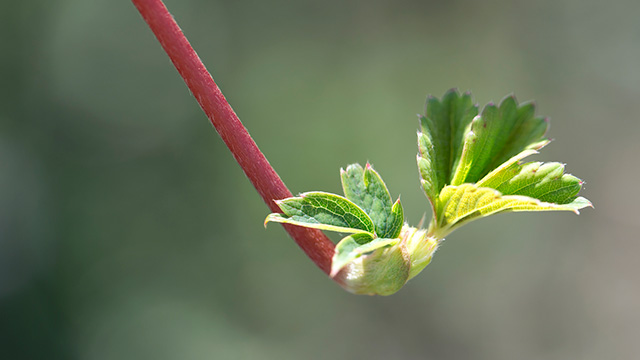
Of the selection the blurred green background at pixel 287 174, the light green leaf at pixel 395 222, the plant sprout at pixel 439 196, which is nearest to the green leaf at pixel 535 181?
the plant sprout at pixel 439 196

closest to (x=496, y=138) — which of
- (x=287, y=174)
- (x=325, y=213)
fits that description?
(x=325, y=213)

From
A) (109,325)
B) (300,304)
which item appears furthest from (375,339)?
(109,325)

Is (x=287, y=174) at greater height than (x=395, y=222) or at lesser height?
greater

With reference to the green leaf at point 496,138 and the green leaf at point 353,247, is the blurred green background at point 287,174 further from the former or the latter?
the green leaf at point 353,247

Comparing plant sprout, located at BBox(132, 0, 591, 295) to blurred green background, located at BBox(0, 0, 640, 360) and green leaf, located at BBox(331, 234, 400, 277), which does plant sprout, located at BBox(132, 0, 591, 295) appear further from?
blurred green background, located at BBox(0, 0, 640, 360)

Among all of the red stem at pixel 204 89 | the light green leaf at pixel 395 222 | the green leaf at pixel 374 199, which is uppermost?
the red stem at pixel 204 89

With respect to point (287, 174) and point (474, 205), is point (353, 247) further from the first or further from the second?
point (287, 174)

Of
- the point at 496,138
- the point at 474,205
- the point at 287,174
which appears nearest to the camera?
the point at 474,205
